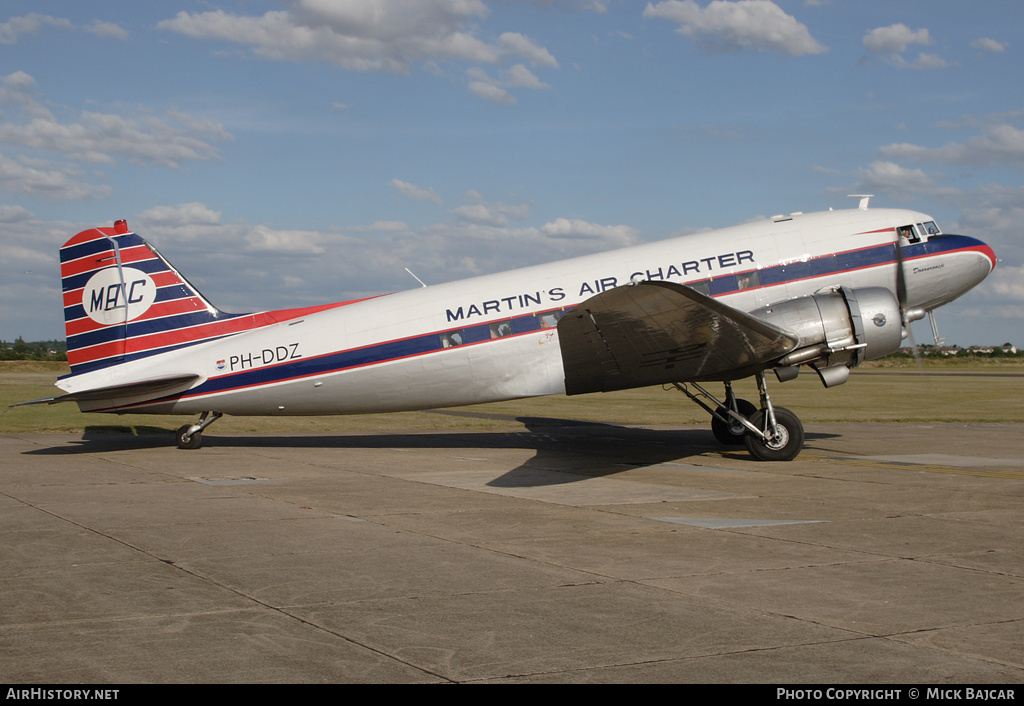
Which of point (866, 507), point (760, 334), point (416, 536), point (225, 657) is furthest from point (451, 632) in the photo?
point (760, 334)

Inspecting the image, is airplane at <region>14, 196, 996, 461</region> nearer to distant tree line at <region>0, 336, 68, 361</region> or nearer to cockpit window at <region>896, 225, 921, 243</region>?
cockpit window at <region>896, 225, 921, 243</region>

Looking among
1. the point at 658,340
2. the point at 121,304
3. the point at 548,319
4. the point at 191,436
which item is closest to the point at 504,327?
the point at 548,319

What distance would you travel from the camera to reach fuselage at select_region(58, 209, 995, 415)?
15414mm

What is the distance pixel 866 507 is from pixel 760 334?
366cm

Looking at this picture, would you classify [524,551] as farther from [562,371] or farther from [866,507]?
[562,371]

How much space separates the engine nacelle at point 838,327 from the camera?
14133mm

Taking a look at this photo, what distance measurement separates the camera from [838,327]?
14164 millimetres

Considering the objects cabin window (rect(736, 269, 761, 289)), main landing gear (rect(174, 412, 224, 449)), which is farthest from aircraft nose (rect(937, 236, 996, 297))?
main landing gear (rect(174, 412, 224, 449))

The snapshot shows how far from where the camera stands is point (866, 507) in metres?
10.4

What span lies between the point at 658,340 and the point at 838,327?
3401 mm

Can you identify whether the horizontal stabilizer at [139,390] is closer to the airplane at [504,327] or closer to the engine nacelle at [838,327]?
the airplane at [504,327]

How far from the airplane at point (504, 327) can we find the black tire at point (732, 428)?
0.68m
